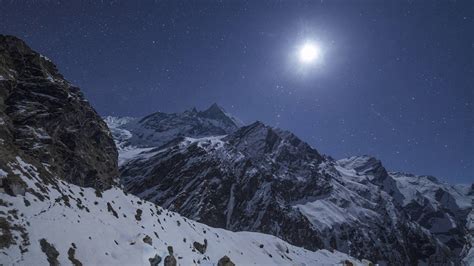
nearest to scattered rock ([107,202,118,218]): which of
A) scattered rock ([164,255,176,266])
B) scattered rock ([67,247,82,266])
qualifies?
scattered rock ([164,255,176,266])

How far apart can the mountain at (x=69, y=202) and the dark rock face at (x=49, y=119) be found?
0.18m

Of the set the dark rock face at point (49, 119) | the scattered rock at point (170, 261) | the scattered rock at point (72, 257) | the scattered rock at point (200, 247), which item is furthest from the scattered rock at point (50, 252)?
the scattered rock at point (200, 247)

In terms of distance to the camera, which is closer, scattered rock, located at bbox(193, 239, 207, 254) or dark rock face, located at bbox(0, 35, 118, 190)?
scattered rock, located at bbox(193, 239, 207, 254)

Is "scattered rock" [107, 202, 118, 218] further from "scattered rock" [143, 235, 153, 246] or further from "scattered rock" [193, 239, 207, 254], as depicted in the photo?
"scattered rock" [193, 239, 207, 254]

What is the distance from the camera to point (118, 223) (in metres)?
38.7

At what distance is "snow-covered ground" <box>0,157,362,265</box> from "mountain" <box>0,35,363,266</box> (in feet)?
0.32

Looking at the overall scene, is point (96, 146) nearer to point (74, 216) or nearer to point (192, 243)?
→ point (192, 243)

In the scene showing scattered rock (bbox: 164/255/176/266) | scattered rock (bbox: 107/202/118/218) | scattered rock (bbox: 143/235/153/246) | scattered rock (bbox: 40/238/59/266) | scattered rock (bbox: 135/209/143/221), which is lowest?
scattered rock (bbox: 40/238/59/266)

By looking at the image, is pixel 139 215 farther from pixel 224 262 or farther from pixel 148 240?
pixel 224 262

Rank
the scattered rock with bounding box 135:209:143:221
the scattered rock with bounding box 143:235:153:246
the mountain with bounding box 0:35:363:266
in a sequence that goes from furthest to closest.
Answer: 1. the scattered rock with bounding box 135:209:143:221
2. the scattered rock with bounding box 143:235:153:246
3. the mountain with bounding box 0:35:363:266

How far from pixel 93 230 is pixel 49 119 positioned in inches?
1329

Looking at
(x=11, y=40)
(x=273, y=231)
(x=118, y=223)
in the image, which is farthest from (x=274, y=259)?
(x=273, y=231)

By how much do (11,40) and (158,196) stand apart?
482ft

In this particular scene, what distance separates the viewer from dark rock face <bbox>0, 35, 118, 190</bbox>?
5140 cm
